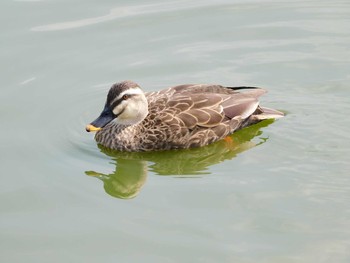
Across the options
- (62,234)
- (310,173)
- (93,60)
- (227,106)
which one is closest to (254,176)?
(310,173)

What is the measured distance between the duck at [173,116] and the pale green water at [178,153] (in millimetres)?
160

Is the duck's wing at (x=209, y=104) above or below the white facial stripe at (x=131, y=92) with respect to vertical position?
below

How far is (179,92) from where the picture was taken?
10.3 meters

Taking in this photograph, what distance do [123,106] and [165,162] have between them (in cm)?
79

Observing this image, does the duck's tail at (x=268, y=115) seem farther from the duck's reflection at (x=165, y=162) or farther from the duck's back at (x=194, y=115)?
the duck's reflection at (x=165, y=162)

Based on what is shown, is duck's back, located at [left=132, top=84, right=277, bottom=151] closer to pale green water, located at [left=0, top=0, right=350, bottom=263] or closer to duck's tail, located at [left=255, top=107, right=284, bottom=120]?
duck's tail, located at [left=255, top=107, right=284, bottom=120]

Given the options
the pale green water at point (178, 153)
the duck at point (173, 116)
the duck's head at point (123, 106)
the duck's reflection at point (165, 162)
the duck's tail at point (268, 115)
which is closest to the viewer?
the pale green water at point (178, 153)

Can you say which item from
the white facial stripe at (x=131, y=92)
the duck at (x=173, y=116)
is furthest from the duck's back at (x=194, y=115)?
the white facial stripe at (x=131, y=92)

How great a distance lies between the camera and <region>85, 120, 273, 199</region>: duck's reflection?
9320mm

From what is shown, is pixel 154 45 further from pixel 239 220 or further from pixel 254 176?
pixel 239 220

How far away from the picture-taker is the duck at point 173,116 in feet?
32.3

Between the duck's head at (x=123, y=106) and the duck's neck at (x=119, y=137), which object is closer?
the duck's head at (x=123, y=106)

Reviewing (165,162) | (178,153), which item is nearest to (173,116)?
(178,153)

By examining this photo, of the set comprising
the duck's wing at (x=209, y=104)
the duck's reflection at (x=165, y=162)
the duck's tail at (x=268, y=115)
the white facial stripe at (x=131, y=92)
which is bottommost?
the duck's reflection at (x=165, y=162)
